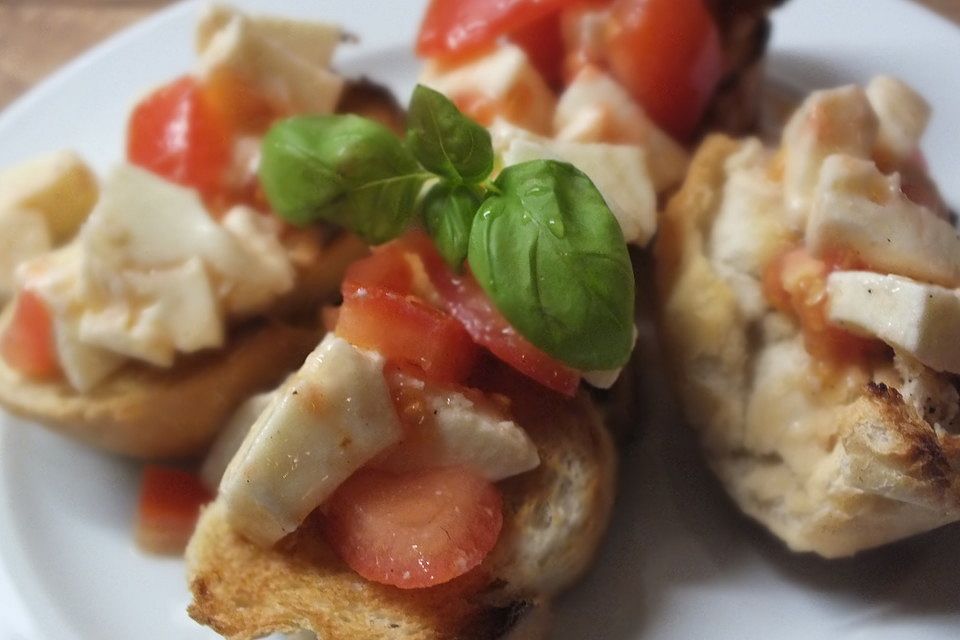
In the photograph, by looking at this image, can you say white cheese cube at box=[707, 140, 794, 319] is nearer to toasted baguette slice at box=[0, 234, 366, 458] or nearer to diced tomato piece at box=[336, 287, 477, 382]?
diced tomato piece at box=[336, 287, 477, 382]

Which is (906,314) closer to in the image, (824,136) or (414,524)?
(824,136)

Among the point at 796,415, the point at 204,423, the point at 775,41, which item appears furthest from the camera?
the point at 775,41

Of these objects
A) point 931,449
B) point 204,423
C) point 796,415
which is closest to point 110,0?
point 204,423

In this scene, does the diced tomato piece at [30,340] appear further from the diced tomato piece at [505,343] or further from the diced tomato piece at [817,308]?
the diced tomato piece at [817,308]

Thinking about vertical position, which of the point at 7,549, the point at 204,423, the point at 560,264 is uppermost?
the point at 560,264

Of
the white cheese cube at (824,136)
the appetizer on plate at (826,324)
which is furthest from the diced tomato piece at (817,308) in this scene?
the white cheese cube at (824,136)

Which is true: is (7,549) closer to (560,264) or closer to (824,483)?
(560,264)

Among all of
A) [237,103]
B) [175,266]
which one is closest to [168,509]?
[175,266]
